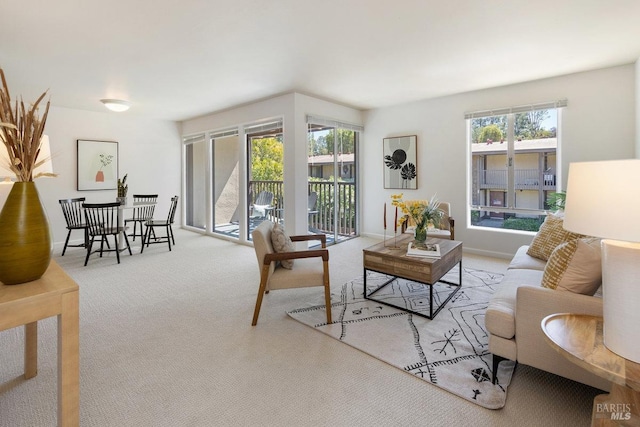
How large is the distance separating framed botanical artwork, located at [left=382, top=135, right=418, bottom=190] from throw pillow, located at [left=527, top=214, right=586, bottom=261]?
8.27ft

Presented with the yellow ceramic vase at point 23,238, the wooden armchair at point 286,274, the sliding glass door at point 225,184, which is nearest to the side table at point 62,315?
the yellow ceramic vase at point 23,238

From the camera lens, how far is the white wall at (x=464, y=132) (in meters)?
3.74

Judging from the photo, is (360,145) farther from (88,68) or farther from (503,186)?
(88,68)

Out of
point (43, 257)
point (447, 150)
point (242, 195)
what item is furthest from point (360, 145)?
point (43, 257)

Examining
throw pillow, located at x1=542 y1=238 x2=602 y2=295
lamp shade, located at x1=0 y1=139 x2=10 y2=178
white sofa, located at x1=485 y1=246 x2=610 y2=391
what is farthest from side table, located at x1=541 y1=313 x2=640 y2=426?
lamp shade, located at x1=0 y1=139 x2=10 y2=178

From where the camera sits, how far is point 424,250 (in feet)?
9.31

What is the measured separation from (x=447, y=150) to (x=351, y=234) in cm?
225

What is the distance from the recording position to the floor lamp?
104 cm

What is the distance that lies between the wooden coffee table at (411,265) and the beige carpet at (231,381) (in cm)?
73

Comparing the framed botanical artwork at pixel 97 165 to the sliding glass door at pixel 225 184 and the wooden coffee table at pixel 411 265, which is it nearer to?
the sliding glass door at pixel 225 184

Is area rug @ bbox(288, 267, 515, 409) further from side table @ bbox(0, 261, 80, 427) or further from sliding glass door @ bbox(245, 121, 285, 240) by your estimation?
sliding glass door @ bbox(245, 121, 285, 240)

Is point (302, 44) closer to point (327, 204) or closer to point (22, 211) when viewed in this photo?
point (22, 211)

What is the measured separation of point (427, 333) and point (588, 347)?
4.19ft

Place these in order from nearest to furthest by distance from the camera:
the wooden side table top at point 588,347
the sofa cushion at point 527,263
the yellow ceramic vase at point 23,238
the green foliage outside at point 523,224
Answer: the wooden side table top at point 588,347 < the yellow ceramic vase at point 23,238 < the sofa cushion at point 527,263 < the green foliage outside at point 523,224
